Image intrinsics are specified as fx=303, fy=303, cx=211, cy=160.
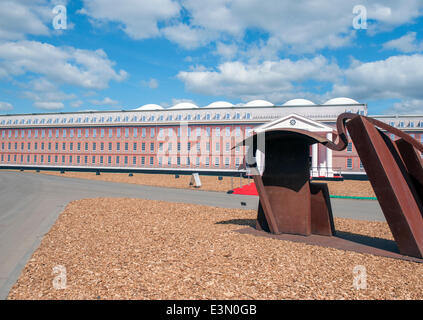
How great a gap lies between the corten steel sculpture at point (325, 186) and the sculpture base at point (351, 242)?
253 mm

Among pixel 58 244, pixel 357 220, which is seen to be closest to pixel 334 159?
pixel 357 220

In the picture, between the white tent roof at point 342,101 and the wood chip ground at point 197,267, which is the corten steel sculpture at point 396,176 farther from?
the white tent roof at point 342,101

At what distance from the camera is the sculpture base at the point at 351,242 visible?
321 inches

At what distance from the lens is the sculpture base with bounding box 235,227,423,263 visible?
8.16 metres

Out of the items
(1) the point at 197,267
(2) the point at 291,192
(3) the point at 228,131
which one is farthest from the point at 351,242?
(3) the point at 228,131

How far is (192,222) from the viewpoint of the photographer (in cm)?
1239

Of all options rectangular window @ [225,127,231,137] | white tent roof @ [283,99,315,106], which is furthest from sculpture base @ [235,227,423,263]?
white tent roof @ [283,99,315,106]

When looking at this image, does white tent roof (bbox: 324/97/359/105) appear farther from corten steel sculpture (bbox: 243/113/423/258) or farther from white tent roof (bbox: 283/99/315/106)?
corten steel sculpture (bbox: 243/113/423/258)

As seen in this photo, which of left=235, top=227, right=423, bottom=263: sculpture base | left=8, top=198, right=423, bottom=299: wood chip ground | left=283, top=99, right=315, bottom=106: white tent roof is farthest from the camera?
left=283, top=99, right=315, bottom=106: white tent roof

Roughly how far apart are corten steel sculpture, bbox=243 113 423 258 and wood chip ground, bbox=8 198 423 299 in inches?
40.9

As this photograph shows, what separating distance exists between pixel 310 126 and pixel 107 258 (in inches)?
1472

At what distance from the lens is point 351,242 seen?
9.27 meters

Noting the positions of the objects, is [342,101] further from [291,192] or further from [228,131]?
[291,192]

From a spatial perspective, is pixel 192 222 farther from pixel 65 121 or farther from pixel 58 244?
pixel 65 121
